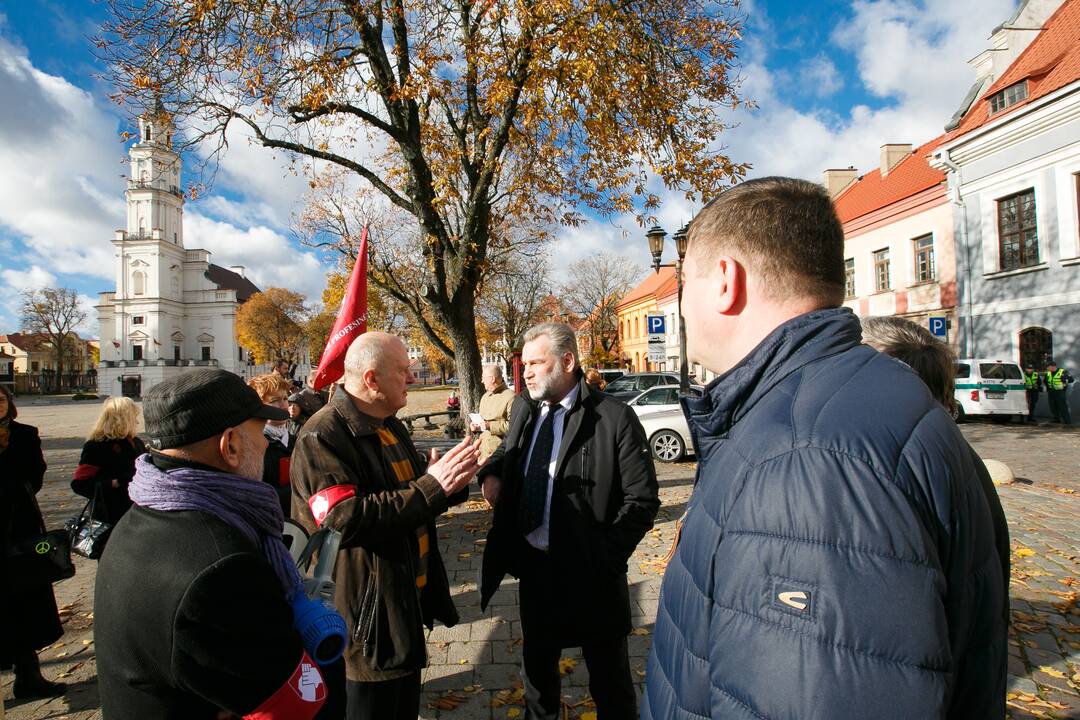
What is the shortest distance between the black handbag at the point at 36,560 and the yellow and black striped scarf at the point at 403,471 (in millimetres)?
2423

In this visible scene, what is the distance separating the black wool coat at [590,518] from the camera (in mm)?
2768

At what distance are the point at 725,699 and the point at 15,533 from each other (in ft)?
14.8

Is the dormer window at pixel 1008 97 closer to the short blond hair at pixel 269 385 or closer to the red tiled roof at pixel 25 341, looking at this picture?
the short blond hair at pixel 269 385

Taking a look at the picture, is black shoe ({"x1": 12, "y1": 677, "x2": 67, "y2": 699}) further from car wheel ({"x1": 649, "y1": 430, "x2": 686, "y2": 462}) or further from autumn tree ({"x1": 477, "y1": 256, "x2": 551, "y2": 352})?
autumn tree ({"x1": 477, "y1": 256, "x2": 551, "y2": 352})

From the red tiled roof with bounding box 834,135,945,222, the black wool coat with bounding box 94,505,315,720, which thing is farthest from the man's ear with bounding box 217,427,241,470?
the red tiled roof with bounding box 834,135,945,222

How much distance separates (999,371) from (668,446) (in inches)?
485

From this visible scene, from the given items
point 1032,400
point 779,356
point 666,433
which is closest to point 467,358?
point 666,433

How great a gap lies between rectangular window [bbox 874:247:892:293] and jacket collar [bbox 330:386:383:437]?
28.6m

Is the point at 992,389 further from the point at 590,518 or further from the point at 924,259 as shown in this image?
the point at 590,518

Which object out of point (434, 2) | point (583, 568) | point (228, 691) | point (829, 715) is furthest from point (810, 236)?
point (434, 2)

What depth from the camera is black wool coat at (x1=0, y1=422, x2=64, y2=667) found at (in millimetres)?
3535

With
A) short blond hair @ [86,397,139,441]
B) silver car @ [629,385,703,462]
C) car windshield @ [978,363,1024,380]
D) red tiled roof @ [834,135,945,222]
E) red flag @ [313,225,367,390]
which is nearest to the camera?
short blond hair @ [86,397,139,441]

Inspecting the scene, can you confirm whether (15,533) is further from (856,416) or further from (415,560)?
(856,416)

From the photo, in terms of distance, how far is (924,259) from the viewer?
24.1 metres
